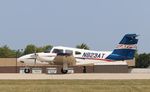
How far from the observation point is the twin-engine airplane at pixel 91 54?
193 feet

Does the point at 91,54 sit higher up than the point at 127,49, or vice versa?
the point at 127,49

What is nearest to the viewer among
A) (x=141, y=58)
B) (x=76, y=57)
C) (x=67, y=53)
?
(x=67, y=53)

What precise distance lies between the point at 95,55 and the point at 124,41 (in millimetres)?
6041

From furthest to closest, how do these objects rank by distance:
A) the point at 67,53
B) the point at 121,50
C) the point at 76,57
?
the point at 121,50, the point at 76,57, the point at 67,53

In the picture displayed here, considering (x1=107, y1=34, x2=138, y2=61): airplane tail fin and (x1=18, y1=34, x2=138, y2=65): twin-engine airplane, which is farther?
(x1=107, y1=34, x2=138, y2=61): airplane tail fin

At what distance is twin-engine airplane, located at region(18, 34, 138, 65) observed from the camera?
58875 millimetres

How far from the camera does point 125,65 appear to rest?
86.4 meters

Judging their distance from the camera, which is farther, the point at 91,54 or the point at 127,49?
the point at 127,49

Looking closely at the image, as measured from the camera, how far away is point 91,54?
62.6 meters

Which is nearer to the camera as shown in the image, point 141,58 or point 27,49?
point 141,58

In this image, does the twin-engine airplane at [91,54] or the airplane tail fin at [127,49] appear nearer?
the twin-engine airplane at [91,54]

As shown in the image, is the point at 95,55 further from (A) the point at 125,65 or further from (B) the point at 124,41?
(A) the point at 125,65

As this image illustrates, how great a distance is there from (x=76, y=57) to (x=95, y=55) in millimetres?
3033

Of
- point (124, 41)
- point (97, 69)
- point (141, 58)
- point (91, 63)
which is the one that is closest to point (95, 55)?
point (91, 63)
